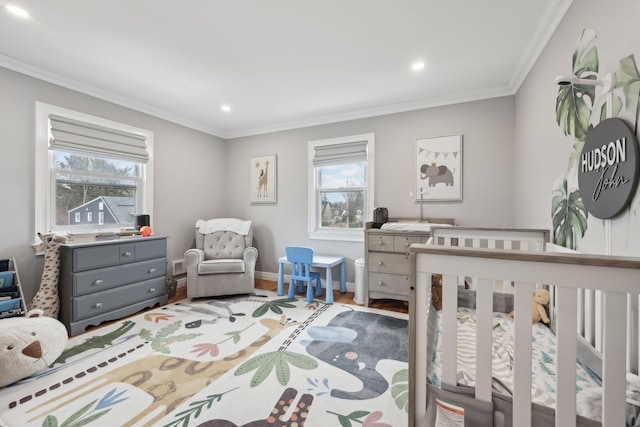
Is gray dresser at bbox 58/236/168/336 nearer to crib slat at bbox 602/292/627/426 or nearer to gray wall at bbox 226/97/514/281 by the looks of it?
gray wall at bbox 226/97/514/281

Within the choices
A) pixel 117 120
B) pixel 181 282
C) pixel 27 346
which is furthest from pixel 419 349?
pixel 117 120

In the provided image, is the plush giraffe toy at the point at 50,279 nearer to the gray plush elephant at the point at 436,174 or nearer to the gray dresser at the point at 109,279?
the gray dresser at the point at 109,279

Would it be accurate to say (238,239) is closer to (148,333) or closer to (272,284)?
(272,284)

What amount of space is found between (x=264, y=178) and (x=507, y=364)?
370cm

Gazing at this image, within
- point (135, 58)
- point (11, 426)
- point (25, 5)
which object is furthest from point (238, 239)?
point (25, 5)

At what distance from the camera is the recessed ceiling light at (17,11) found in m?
1.74

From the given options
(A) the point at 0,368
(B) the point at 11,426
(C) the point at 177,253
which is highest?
(C) the point at 177,253

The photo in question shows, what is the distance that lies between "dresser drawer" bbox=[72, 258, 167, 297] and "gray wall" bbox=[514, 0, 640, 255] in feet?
12.2

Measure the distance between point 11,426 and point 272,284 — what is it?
276cm

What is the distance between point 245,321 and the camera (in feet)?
8.69

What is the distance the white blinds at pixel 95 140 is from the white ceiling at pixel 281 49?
1.23 feet

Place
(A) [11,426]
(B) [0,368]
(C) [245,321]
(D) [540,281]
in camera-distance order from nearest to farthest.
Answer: (D) [540,281], (A) [11,426], (B) [0,368], (C) [245,321]

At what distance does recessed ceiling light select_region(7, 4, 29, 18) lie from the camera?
1.74 meters

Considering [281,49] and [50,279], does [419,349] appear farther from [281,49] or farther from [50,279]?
[50,279]
